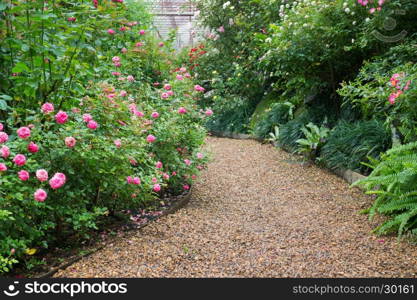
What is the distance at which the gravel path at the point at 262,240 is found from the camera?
263 centimetres

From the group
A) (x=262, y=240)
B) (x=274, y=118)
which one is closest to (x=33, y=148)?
(x=262, y=240)

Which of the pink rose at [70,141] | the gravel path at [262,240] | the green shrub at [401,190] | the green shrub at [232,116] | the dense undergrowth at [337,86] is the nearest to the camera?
the pink rose at [70,141]

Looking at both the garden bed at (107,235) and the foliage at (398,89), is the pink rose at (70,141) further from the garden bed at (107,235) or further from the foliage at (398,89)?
the foliage at (398,89)

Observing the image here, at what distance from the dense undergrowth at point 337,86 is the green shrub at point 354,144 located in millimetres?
11

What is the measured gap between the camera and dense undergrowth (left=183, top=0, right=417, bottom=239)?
3.76 meters

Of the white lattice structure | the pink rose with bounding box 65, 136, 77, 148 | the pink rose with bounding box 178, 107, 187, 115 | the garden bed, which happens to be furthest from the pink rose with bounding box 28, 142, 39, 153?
the white lattice structure

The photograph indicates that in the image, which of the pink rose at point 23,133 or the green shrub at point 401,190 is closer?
the pink rose at point 23,133

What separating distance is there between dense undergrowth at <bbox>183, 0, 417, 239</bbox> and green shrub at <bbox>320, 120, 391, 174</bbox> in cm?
1

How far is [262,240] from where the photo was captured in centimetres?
321

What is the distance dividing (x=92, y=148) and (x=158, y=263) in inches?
31.6

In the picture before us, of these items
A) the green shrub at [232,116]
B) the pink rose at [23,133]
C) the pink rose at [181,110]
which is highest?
the pink rose at [23,133]

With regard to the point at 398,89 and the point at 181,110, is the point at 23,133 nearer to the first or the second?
the point at 181,110

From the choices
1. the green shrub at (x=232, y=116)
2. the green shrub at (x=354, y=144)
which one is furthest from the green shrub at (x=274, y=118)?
the green shrub at (x=354, y=144)

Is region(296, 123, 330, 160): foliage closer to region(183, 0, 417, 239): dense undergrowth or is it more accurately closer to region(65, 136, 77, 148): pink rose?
region(183, 0, 417, 239): dense undergrowth
